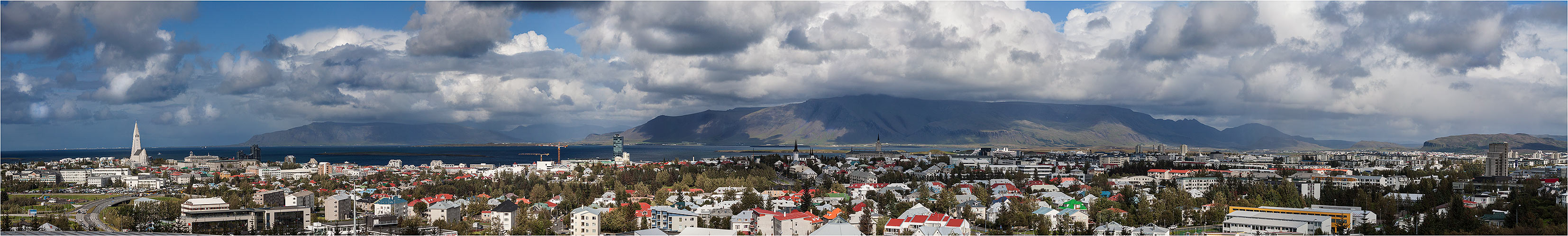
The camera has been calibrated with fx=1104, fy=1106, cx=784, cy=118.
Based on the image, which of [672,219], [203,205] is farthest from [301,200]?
[672,219]

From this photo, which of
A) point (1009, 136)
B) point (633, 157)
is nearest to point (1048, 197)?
point (633, 157)

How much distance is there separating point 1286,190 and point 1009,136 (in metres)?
136

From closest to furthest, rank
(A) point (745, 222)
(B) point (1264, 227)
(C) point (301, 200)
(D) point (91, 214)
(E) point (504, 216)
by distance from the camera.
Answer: (B) point (1264, 227) → (A) point (745, 222) → (E) point (504, 216) → (D) point (91, 214) → (C) point (301, 200)

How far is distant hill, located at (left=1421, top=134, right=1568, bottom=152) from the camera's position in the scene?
233 ft

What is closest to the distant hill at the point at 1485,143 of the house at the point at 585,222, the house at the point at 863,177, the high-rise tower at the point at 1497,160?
the high-rise tower at the point at 1497,160

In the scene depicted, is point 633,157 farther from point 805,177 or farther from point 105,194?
point 105,194

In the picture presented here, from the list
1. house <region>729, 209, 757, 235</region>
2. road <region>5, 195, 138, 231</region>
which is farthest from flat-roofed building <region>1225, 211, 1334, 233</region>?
road <region>5, 195, 138, 231</region>

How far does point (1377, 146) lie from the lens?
115 metres

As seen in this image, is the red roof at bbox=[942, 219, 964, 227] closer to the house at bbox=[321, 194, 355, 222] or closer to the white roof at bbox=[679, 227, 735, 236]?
the white roof at bbox=[679, 227, 735, 236]

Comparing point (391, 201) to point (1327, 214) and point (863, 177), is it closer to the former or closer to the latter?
point (863, 177)

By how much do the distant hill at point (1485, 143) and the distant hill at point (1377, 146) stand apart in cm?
1161

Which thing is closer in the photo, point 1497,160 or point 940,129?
point 1497,160

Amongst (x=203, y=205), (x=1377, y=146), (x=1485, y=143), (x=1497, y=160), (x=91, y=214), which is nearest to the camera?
(x=203, y=205)

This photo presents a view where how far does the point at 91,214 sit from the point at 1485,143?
88.9 meters
